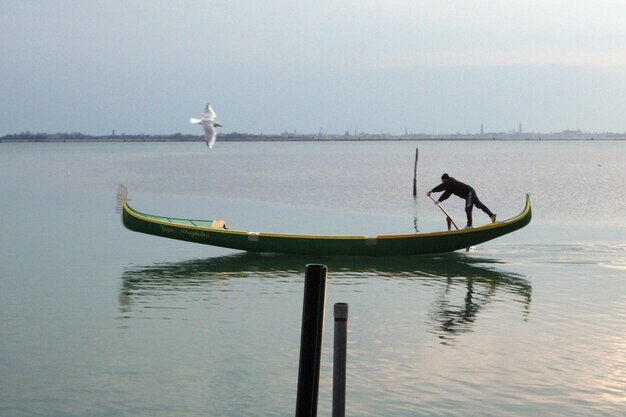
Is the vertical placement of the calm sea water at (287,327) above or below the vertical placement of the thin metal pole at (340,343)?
below

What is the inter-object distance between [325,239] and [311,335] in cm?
1608

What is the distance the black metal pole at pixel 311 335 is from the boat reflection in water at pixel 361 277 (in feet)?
25.7

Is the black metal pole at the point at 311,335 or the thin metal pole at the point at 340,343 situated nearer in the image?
the black metal pole at the point at 311,335

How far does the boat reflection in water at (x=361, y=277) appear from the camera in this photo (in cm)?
1925

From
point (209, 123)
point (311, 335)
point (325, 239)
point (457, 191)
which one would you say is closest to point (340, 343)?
point (311, 335)

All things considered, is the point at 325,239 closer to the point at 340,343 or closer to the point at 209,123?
the point at 209,123

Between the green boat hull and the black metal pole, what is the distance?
15589 millimetres

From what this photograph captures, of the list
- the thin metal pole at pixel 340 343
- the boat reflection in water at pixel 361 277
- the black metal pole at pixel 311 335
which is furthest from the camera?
the boat reflection in water at pixel 361 277

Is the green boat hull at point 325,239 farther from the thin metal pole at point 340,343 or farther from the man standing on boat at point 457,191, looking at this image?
the thin metal pole at point 340,343

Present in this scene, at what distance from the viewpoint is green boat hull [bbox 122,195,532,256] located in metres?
25.0

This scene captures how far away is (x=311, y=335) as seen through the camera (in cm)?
893

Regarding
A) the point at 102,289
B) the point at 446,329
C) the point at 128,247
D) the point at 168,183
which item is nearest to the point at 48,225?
the point at 128,247

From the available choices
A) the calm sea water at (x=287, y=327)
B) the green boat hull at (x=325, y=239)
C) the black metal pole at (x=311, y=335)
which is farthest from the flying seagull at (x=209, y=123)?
the green boat hull at (x=325, y=239)

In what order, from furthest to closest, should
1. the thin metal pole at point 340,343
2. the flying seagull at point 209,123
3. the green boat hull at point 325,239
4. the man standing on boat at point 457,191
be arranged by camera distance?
the man standing on boat at point 457,191
the green boat hull at point 325,239
the flying seagull at point 209,123
the thin metal pole at point 340,343
